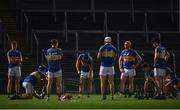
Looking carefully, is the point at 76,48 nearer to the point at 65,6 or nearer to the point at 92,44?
the point at 92,44

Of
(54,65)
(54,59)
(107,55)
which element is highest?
(107,55)

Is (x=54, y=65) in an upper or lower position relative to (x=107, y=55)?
lower

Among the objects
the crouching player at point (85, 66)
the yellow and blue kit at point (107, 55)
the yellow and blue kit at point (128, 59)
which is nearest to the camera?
the yellow and blue kit at point (107, 55)

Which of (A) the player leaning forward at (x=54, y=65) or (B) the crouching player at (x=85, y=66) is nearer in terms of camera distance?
(A) the player leaning forward at (x=54, y=65)

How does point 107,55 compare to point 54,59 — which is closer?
point 107,55

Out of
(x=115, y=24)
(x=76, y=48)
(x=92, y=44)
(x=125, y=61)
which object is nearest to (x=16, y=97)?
(x=125, y=61)

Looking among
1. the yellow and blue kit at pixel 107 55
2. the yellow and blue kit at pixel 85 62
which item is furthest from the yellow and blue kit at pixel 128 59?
the yellow and blue kit at pixel 85 62

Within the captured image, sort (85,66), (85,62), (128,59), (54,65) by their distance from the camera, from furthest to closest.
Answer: (85,66), (85,62), (128,59), (54,65)

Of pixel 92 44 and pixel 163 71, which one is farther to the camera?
pixel 92 44

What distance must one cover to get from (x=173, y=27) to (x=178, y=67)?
586cm

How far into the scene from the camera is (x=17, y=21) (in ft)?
122

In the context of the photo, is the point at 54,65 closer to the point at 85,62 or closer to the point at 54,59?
the point at 54,59

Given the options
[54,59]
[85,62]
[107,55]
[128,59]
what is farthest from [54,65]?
[85,62]

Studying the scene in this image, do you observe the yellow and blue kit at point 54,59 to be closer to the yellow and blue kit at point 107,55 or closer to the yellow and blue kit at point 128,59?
the yellow and blue kit at point 107,55
